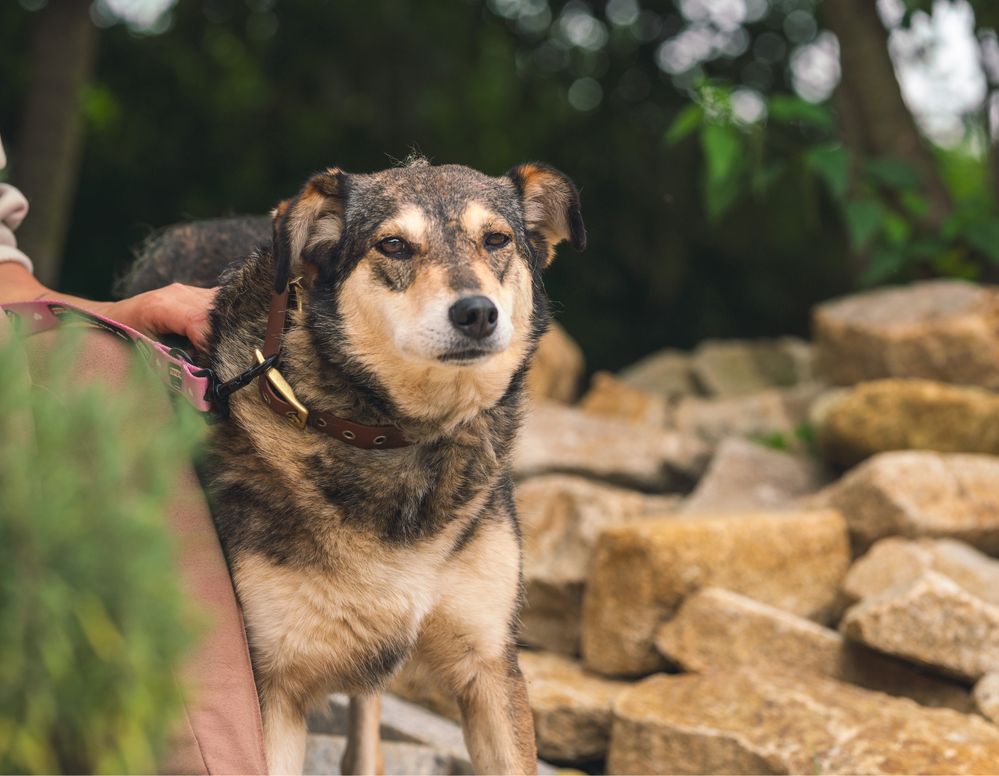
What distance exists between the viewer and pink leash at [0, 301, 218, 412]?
2.69 metres

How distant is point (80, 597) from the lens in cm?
154

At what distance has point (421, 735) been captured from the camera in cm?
420

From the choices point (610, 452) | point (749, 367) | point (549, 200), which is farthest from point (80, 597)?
point (749, 367)

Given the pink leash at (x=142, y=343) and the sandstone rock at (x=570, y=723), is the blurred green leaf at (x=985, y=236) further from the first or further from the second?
the pink leash at (x=142, y=343)

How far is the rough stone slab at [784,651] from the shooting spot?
4301 millimetres

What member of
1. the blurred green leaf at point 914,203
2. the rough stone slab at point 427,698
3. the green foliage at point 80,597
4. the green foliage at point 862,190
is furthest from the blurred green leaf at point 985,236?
the green foliage at point 80,597

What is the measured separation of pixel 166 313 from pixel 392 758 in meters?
1.69

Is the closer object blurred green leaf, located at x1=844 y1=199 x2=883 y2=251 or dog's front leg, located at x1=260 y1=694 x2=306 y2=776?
dog's front leg, located at x1=260 y1=694 x2=306 y2=776

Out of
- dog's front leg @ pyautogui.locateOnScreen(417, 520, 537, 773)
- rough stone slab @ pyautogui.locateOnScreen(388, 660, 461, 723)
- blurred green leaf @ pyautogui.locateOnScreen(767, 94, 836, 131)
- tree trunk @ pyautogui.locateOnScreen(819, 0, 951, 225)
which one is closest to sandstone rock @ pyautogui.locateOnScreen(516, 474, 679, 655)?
rough stone slab @ pyautogui.locateOnScreen(388, 660, 461, 723)

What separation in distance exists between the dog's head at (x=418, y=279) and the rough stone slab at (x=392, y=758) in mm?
1412

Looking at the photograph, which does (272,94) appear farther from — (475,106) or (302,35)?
(475,106)

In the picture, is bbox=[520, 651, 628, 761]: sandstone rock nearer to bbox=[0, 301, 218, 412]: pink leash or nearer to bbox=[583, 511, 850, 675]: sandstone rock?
bbox=[583, 511, 850, 675]: sandstone rock

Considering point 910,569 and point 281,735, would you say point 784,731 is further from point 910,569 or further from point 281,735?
point 281,735

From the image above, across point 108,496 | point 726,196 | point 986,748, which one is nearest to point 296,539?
point 108,496
